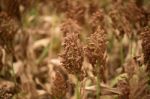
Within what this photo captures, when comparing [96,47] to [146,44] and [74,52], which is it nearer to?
[74,52]

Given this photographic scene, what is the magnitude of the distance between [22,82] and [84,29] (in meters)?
0.65

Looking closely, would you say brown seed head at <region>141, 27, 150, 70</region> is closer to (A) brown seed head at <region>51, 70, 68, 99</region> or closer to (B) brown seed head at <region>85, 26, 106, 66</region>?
(B) brown seed head at <region>85, 26, 106, 66</region>

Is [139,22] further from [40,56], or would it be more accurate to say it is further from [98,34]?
[40,56]

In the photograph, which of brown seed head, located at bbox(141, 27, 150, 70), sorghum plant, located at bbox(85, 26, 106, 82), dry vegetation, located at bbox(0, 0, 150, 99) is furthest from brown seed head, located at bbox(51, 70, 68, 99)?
brown seed head, located at bbox(141, 27, 150, 70)

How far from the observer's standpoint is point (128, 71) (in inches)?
71.6

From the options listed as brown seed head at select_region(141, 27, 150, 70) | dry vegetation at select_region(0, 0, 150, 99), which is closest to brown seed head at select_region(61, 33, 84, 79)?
dry vegetation at select_region(0, 0, 150, 99)

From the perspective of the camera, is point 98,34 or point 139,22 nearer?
point 98,34

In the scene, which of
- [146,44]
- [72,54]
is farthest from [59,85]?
[146,44]

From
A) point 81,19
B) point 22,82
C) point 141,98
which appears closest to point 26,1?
point 81,19

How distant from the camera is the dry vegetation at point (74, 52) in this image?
5.39 feet

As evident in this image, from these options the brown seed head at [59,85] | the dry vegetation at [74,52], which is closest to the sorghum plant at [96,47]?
the dry vegetation at [74,52]

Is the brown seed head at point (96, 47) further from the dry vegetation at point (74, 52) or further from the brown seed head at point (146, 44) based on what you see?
the brown seed head at point (146, 44)

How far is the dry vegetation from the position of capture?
1.64m

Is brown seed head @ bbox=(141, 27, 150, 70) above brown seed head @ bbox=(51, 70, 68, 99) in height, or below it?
above
